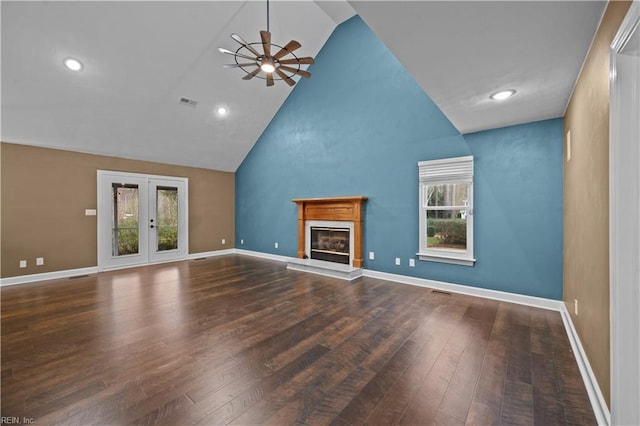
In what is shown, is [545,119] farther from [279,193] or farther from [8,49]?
[8,49]

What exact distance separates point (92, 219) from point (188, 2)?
4558mm

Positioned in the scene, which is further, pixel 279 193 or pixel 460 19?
pixel 279 193

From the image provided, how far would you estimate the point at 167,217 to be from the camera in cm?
666

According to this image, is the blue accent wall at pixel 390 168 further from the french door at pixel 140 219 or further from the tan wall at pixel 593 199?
the french door at pixel 140 219

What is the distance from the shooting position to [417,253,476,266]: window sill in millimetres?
3941

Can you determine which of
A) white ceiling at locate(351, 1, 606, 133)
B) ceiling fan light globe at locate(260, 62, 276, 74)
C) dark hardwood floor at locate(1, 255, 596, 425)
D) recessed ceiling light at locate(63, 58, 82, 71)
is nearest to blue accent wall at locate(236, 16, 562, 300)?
dark hardwood floor at locate(1, 255, 596, 425)

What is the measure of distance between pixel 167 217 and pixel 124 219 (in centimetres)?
92

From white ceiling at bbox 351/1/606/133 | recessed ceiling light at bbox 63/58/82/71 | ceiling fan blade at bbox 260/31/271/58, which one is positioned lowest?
white ceiling at bbox 351/1/606/133

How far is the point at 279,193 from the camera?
22.2 ft

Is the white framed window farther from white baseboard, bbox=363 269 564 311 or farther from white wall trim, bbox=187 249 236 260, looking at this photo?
white wall trim, bbox=187 249 236 260

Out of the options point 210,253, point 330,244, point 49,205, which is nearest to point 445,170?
point 330,244

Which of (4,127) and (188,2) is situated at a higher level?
(188,2)

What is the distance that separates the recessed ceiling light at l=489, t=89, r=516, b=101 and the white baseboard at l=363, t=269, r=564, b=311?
2575 millimetres

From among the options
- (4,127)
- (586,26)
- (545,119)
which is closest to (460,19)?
(586,26)
